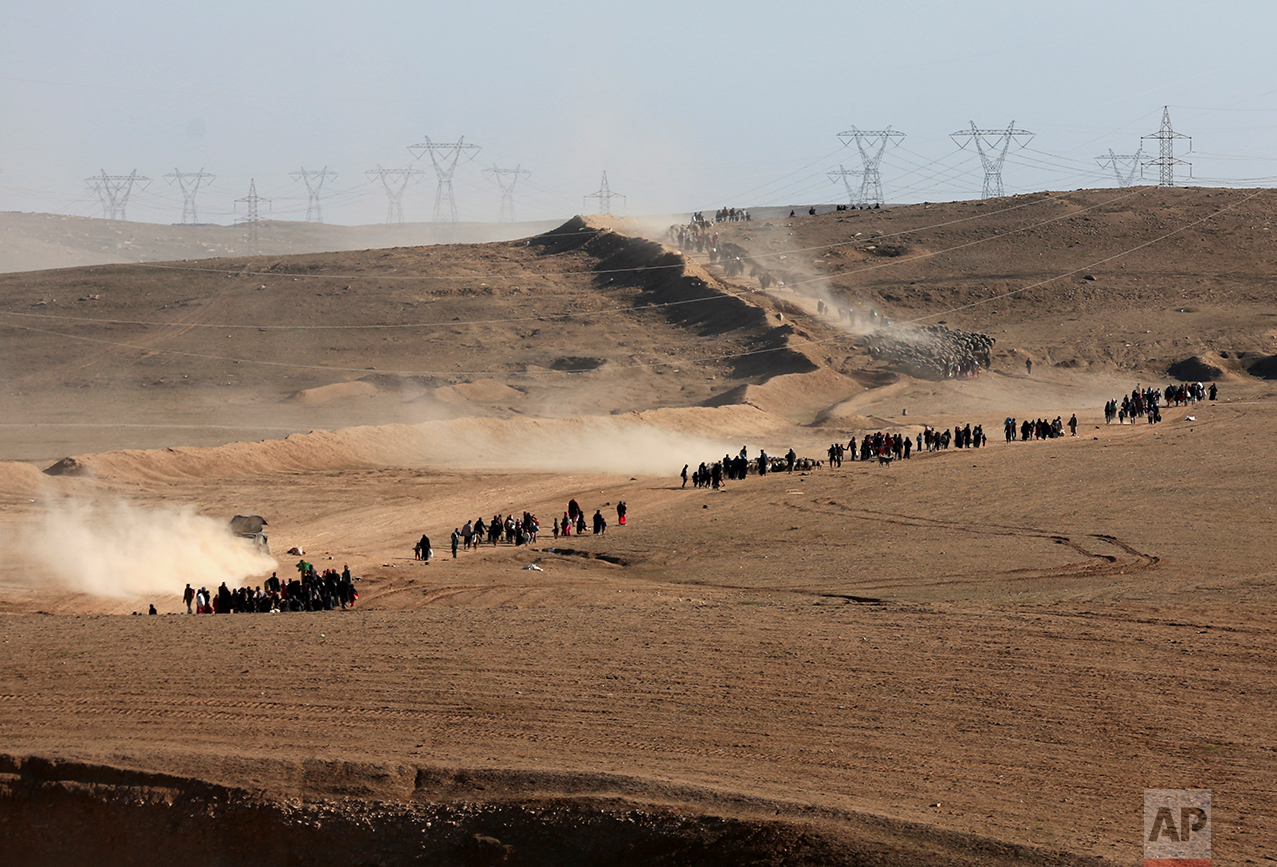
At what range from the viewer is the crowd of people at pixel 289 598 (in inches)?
939

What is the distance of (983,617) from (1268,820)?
7484 mm

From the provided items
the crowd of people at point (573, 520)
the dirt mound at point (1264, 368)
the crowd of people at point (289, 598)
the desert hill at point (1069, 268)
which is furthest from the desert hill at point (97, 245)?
the crowd of people at point (289, 598)

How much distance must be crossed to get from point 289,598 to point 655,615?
29.3ft

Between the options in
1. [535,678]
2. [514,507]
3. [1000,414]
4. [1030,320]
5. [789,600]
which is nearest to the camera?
[535,678]

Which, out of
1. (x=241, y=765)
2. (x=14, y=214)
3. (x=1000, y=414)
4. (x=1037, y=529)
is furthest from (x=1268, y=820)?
(x=14, y=214)

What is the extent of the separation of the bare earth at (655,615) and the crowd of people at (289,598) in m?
0.92

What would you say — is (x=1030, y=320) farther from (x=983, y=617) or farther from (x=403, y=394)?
(x=983, y=617)

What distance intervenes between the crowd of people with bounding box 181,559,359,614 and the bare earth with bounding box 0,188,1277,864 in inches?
36.0

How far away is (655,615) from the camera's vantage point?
64.3 ft

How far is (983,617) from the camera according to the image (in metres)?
18.6

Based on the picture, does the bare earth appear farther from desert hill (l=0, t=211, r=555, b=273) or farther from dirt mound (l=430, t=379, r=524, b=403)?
desert hill (l=0, t=211, r=555, b=273)

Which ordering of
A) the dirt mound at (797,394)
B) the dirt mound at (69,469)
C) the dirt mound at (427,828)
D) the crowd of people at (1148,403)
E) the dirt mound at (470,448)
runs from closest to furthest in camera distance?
the dirt mound at (427,828) < the dirt mound at (69,469) < the dirt mound at (470,448) < the crowd of people at (1148,403) < the dirt mound at (797,394)

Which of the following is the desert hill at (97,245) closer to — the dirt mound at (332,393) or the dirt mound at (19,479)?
the dirt mound at (332,393)

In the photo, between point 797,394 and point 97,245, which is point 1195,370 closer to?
point 797,394
